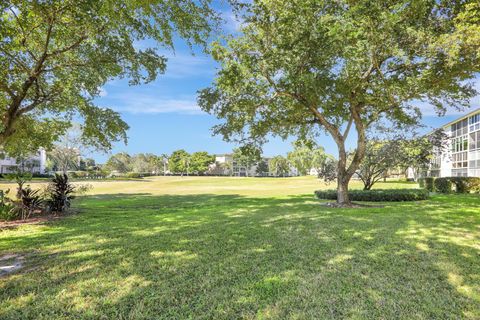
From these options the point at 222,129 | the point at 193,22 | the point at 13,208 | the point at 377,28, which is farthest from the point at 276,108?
the point at 13,208

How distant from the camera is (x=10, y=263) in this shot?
16.3ft

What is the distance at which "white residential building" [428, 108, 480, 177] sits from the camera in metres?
32.6

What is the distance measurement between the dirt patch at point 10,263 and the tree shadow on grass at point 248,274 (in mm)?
266

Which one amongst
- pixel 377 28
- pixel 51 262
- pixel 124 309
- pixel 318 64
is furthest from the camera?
pixel 318 64

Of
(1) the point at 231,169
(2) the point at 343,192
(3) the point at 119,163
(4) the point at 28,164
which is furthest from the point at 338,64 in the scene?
(1) the point at 231,169

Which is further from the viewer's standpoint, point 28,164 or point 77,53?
point 28,164

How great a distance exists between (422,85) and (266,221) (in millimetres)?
7218

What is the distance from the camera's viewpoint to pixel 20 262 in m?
5.02

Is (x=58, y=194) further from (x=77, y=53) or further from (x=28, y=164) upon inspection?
(x=28, y=164)

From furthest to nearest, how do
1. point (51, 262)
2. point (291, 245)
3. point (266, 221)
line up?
point (266, 221) < point (291, 245) < point (51, 262)

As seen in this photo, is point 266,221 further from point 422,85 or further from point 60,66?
point 60,66

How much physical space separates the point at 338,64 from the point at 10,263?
13134mm

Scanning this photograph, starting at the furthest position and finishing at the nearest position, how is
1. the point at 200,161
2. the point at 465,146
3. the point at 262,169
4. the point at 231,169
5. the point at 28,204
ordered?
the point at 231,169, the point at 262,169, the point at 200,161, the point at 465,146, the point at 28,204

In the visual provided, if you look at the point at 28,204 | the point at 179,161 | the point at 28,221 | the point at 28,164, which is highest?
the point at 179,161
